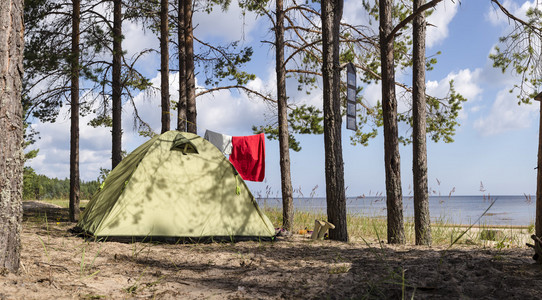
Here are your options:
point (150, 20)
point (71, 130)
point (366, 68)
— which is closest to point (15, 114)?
point (71, 130)

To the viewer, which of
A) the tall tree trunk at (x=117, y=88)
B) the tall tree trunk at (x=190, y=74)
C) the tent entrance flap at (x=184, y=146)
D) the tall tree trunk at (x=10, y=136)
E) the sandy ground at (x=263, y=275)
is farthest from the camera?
the tall tree trunk at (x=117, y=88)

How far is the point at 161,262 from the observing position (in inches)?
195

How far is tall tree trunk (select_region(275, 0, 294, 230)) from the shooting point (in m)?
9.40

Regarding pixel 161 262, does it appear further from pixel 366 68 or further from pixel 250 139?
pixel 366 68

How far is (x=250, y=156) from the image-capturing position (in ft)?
30.8

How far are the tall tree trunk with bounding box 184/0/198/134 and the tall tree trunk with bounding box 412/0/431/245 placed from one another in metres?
4.81

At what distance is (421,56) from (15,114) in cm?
619

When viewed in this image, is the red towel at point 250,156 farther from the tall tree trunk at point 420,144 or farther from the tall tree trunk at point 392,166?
the tall tree trunk at point 420,144

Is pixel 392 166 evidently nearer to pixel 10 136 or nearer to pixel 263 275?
pixel 263 275

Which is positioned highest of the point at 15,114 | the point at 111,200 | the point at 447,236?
the point at 15,114

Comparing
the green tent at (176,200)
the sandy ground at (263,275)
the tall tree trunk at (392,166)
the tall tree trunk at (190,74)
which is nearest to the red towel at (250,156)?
the tall tree trunk at (190,74)

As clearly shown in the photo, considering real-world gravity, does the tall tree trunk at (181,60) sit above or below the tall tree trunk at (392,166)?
above

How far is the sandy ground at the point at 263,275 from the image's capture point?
11.1 ft

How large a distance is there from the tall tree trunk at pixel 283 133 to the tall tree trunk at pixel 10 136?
241 inches
